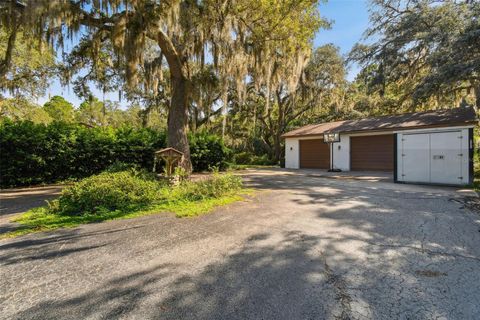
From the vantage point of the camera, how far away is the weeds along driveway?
6.62 ft

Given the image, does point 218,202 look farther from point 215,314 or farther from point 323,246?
point 215,314

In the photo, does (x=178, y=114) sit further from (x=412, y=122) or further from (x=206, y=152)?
(x=412, y=122)

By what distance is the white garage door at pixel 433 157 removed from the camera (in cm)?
830

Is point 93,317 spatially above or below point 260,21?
below

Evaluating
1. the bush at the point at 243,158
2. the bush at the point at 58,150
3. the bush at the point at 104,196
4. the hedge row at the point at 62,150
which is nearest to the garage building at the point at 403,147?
the bush at the point at 243,158

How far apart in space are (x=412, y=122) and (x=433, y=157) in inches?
132

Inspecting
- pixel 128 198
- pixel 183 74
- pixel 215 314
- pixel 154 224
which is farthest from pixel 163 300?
pixel 183 74

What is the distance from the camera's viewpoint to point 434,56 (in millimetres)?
10086

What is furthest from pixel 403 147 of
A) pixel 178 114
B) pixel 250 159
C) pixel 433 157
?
pixel 250 159

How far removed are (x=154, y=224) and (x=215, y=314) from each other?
2.73 metres

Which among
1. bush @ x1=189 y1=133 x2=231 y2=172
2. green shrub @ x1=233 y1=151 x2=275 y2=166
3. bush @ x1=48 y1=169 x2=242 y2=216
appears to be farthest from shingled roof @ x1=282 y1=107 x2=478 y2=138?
bush @ x1=48 y1=169 x2=242 y2=216

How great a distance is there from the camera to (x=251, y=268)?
2672 mm

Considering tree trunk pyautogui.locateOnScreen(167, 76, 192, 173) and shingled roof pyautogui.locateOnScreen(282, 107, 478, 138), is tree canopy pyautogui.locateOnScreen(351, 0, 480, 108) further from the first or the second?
tree trunk pyautogui.locateOnScreen(167, 76, 192, 173)

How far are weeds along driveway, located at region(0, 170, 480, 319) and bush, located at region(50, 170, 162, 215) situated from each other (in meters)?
1.10
